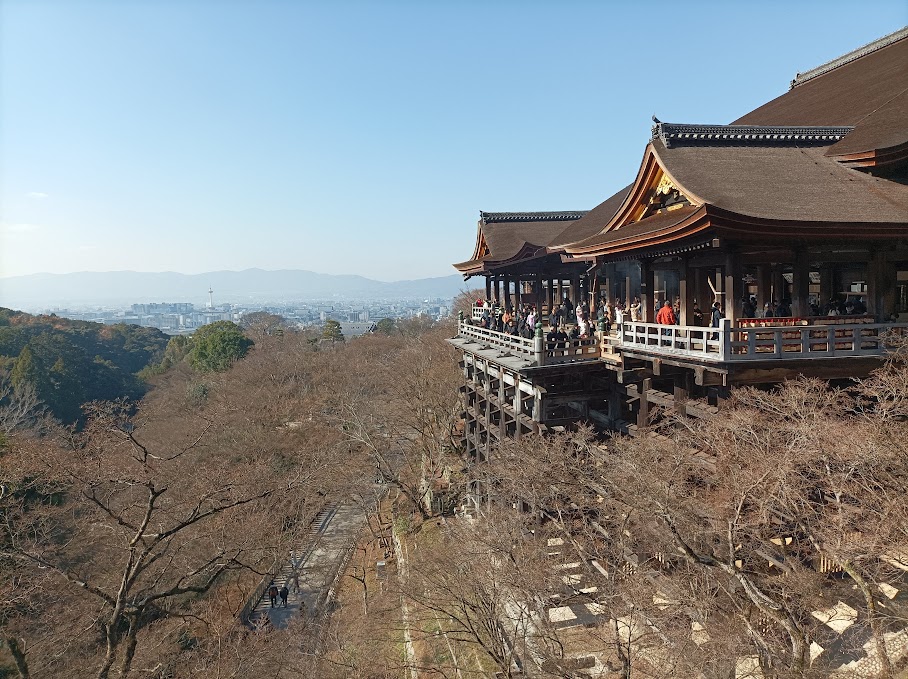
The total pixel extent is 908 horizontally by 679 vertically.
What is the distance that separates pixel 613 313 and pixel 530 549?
864 centimetres

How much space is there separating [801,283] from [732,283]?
1.51 m

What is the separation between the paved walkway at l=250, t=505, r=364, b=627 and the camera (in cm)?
2194

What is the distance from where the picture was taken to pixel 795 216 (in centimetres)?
1018

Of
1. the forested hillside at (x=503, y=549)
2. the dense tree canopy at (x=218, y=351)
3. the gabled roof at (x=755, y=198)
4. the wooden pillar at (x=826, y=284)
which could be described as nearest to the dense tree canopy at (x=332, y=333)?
the dense tree canopy at (x=218, y=351)

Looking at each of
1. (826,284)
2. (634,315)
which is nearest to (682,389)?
(634,315)

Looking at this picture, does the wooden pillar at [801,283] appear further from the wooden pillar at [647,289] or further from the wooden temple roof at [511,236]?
the wooden temple roof at [511,236]

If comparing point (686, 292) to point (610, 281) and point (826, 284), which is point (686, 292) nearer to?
point (826, 284)

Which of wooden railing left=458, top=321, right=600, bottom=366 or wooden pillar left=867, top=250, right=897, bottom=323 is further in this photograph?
wooden railing left=458, top=321, right=600, bottom=366

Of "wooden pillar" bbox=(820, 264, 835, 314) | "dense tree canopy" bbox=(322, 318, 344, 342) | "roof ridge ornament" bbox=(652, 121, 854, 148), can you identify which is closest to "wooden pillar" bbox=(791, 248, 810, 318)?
"wooden pillar" bbox=(820, 264, 835, 314)

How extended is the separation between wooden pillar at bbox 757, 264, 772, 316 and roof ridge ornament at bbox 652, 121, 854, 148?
9.38ft

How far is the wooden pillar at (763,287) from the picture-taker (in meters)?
13.4

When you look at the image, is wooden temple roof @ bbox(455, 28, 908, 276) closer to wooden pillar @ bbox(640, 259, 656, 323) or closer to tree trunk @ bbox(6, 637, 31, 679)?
wooden pillar @ bbox(640, 259, 656, 323)

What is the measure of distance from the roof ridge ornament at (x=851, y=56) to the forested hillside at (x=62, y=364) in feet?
122

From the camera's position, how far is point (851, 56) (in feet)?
65.0
